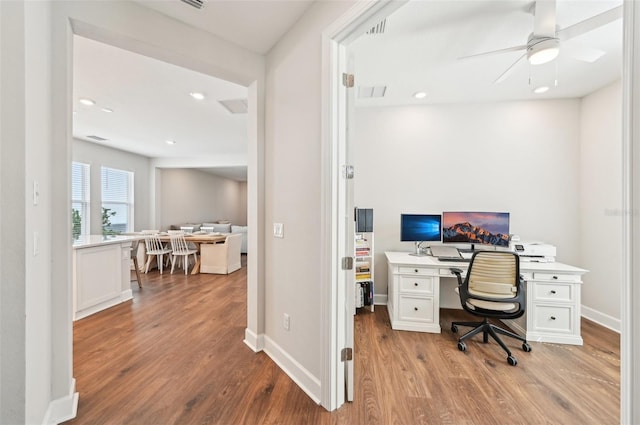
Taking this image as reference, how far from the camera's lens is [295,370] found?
1.83 meters

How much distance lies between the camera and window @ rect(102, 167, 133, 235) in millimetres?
5711

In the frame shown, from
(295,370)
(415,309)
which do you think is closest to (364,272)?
(415,309)

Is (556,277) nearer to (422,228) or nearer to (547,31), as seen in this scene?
(422,228)

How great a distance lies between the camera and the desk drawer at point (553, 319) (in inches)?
95.3

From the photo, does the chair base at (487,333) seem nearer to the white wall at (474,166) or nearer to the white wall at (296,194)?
the white wall at (474,166)

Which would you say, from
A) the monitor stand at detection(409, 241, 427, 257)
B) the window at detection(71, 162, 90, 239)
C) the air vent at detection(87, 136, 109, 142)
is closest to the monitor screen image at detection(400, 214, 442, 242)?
the monitor stand at detection(409, 241, 427, 257)

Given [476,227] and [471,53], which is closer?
[471,53]

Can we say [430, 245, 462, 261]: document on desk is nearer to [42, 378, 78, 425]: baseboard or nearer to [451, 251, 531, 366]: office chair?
[451, 251, 531, 366]: office chair

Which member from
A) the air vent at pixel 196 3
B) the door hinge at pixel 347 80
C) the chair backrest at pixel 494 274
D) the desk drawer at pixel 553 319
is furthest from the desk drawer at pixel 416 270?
the air vent at pixel 196 3

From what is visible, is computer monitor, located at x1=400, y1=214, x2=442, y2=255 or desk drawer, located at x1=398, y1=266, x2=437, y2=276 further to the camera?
computer monitor, located at x1=400, y1=214, x2=442, y2=255

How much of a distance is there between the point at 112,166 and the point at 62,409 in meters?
5.89

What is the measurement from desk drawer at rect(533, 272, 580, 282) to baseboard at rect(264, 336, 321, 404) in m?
2.33

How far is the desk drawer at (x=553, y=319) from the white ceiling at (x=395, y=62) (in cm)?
226

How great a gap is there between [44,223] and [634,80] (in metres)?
2.33
